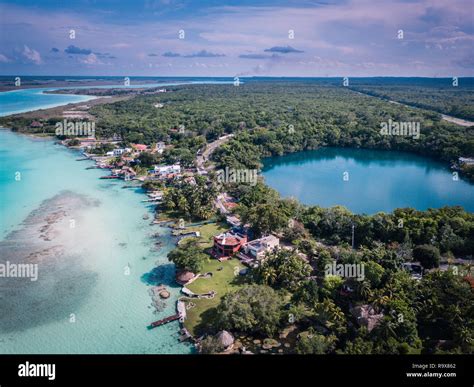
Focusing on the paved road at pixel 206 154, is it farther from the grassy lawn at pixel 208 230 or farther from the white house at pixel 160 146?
the grassy lawn at pixel 208 230

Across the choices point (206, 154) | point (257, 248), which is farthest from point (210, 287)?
point (206, 154)

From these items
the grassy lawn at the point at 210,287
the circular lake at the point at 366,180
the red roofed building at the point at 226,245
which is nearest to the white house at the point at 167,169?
the circular lake at the point at 366,180

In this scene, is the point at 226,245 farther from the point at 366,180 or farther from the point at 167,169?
the point at 366,180

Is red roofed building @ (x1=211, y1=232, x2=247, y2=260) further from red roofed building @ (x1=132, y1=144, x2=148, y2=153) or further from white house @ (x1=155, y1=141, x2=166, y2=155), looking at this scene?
red roofed building @ (x1=132, y1=144, x2=148, y2=153)

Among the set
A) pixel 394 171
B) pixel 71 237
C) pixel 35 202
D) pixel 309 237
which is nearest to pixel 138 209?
pixel 71 237

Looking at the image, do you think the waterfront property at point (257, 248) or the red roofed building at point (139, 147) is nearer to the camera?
the waterfront property at point (257, 248)

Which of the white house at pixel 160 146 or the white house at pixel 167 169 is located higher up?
the white house at pixel 160 146

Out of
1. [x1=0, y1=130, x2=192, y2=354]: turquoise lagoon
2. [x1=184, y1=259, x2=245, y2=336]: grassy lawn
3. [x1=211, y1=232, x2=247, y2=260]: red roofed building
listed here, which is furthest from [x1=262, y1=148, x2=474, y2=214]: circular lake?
[x1=0, y1=130, x2=192, y2=354]: turquoise lagoon
